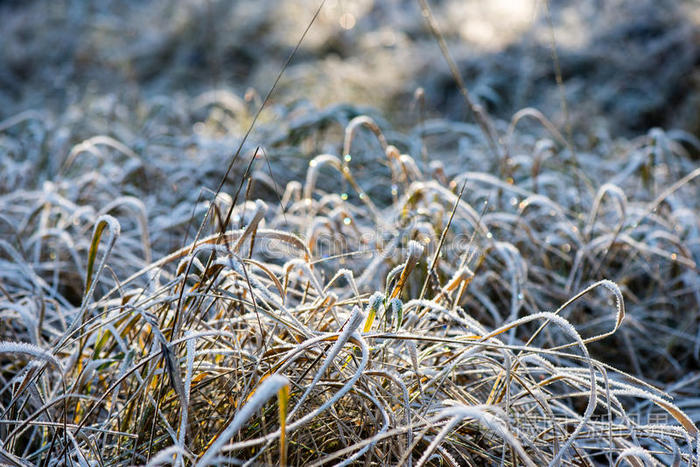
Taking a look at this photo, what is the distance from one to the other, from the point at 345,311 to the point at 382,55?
4497mm

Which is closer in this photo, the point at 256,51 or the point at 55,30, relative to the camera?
the point at 256,51

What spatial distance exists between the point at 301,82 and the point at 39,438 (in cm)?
346

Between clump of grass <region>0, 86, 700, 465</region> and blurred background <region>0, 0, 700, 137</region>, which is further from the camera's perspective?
blurred background <region>0, 0, 700, 137</region>

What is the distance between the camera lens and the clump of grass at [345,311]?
799 mm

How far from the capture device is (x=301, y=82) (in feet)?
13.6

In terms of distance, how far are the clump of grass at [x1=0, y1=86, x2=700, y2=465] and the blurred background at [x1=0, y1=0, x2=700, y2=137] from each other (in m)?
1.55

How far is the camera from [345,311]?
3.43ft

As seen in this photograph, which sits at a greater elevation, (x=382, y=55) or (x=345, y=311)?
(x=345, y=311)

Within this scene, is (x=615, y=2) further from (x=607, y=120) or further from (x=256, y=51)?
(x=256, y=51)

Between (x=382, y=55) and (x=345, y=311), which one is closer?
(x=345, y=311)

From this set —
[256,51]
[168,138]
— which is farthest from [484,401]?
[256,51]

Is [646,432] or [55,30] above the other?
[55,30]

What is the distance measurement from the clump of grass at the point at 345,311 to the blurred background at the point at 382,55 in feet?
5.10

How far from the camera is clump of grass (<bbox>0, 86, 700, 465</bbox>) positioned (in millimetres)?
799
